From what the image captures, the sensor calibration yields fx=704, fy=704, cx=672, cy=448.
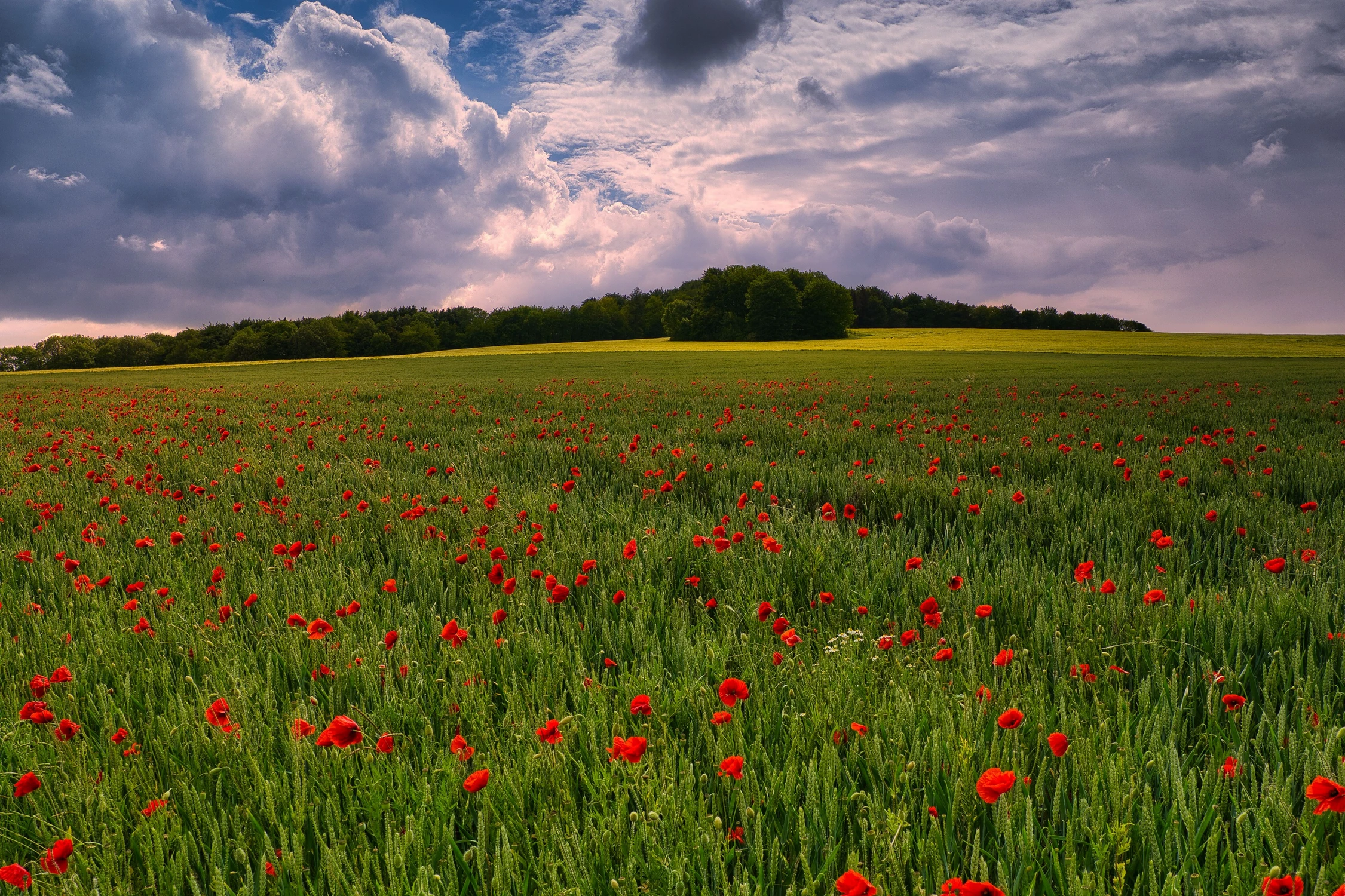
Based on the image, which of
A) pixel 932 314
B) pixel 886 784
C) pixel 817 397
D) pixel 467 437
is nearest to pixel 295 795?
pixel 886 784

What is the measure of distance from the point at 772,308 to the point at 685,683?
81211 mm

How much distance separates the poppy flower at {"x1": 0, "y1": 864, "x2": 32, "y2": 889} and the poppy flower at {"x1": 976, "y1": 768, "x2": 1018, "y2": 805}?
1916 mm

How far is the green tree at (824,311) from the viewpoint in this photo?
80562mm

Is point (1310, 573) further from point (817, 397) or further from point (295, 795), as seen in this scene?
point (817, 397)

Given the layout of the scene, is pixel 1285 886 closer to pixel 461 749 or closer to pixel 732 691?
pixel 732 691

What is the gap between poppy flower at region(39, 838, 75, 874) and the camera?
1495 millimetres

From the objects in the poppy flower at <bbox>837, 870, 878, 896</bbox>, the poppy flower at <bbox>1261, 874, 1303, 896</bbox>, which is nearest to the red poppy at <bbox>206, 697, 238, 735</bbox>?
the poppy flower at <bbox>837, 870, 878, 896</bbox>

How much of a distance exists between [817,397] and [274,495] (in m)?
9.74

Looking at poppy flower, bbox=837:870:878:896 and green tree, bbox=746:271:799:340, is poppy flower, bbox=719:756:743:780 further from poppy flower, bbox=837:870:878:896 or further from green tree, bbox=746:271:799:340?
green tree, bbox=746:271:799:340

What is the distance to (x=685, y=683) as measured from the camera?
2.24 meters

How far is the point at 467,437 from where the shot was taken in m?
8.55

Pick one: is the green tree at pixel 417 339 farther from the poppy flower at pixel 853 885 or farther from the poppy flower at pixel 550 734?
the poppy flower at pixel 853 885

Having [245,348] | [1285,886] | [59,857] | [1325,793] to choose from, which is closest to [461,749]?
[59,857]

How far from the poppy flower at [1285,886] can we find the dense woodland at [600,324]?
7857 cm
